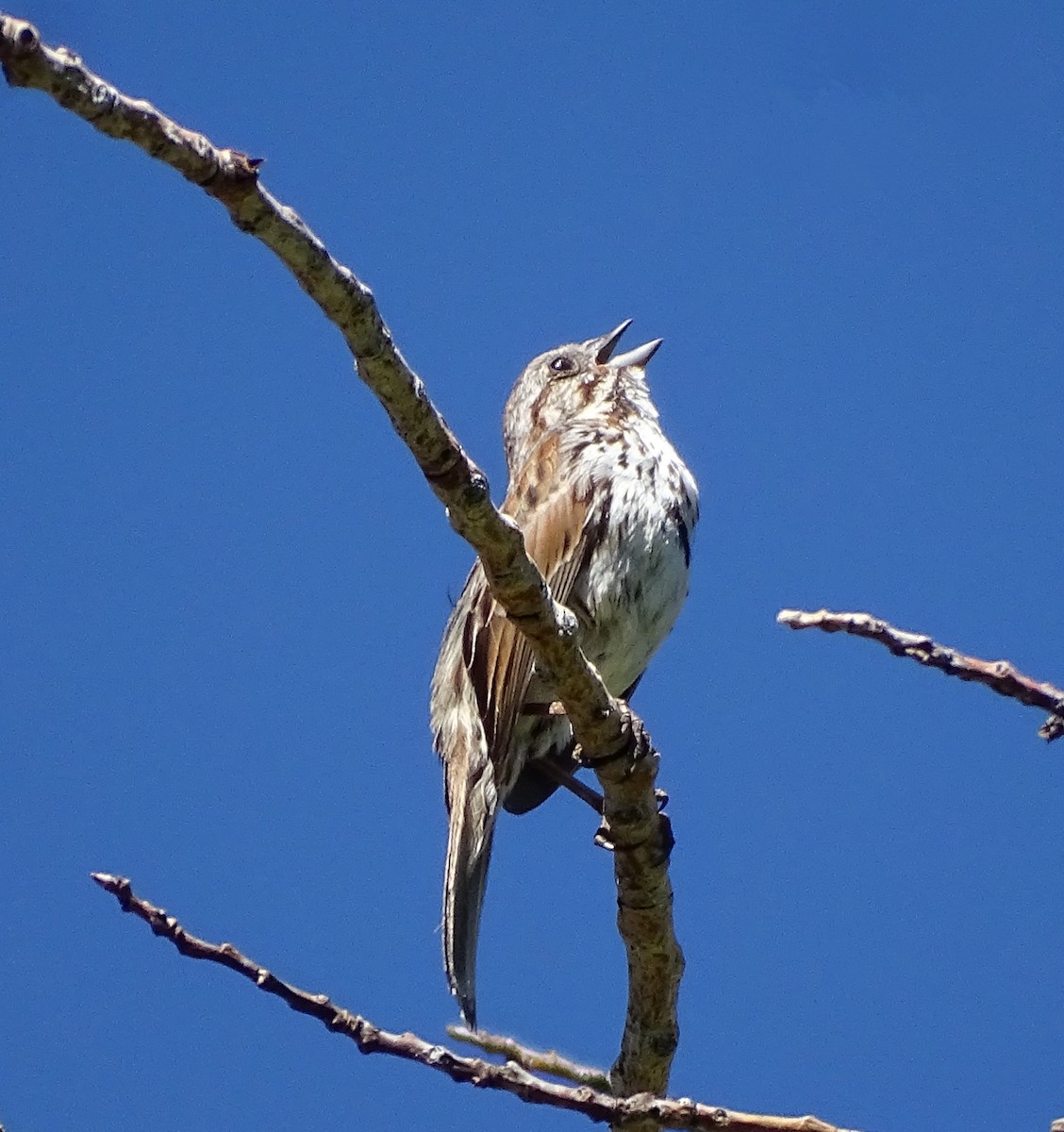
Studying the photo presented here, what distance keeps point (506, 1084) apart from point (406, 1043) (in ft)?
0.60

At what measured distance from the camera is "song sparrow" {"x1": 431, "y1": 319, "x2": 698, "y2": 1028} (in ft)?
18.5

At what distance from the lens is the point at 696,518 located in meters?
6.15

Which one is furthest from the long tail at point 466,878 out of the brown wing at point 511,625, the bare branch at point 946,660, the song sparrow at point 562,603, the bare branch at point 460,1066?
the bare branch at point 946,660

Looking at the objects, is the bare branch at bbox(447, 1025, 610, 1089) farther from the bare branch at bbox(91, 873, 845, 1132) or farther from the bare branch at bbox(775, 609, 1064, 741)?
the bare branch at bbox(775, 609, 1064, 741)

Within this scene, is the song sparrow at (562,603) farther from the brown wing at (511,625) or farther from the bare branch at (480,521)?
the bare branch at (480,521)

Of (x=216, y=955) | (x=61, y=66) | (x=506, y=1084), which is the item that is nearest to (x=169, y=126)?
(x=61, y=66)

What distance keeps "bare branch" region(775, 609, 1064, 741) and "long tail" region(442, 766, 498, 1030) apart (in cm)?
243

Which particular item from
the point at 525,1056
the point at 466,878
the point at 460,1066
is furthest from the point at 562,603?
the point at 460,1066

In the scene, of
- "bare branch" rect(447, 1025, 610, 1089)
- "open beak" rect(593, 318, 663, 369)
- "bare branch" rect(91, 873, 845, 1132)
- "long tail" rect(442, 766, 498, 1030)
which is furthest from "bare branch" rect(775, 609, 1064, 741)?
"open beak" rect(593, 318, 663, 369)

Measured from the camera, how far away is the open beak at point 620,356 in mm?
7117

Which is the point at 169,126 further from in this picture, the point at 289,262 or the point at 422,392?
the point at 422,392

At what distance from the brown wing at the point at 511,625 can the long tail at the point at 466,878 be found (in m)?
0.12

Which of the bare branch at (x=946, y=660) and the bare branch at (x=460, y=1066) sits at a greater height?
the bare branch at (x=946, y=660)

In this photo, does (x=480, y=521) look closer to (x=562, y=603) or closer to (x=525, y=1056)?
(x=525, y=1056)
